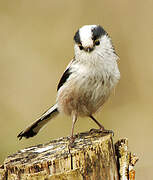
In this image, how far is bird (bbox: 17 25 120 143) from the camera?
4008mm

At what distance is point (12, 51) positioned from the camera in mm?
6277

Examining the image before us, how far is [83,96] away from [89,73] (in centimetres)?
24

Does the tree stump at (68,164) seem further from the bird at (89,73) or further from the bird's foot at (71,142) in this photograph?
the bird at (89,73)

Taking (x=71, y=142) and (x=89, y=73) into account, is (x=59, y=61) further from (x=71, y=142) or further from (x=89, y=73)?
(x=71, y=142)

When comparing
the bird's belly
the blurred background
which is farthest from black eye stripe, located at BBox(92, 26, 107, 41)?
the blurred background

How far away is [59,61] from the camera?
6.12m

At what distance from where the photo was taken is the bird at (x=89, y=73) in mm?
4008

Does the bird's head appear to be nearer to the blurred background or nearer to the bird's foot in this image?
the bird's foot

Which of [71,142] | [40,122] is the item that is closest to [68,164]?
[71,142]

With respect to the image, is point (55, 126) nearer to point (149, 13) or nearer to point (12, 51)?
point (12, 51)

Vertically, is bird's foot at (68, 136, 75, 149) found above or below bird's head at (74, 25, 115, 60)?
below

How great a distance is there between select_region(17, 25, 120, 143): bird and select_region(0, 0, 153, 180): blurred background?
1.66 metres

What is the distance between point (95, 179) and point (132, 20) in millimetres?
3385

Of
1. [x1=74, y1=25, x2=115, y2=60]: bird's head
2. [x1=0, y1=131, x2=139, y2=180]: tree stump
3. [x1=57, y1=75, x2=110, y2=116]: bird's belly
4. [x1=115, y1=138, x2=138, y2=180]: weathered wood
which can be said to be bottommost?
[x1=115, y1=138, x2=138, y2=180]: weathered wood
